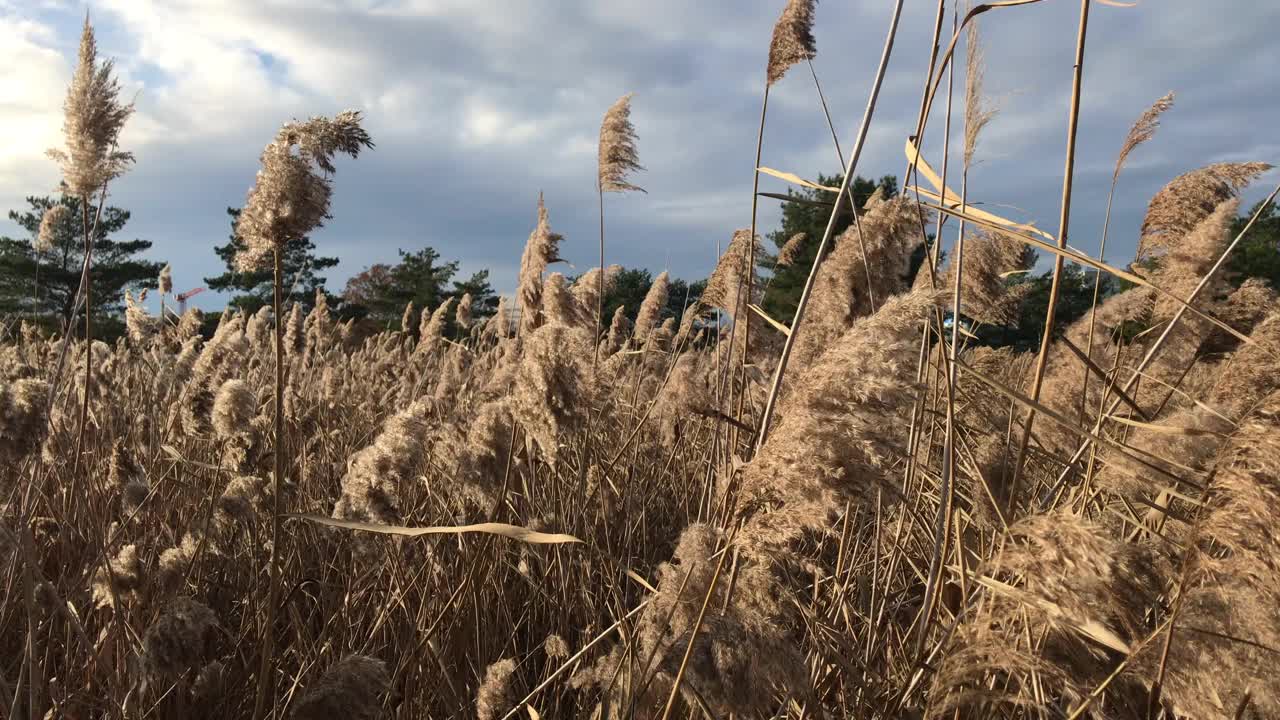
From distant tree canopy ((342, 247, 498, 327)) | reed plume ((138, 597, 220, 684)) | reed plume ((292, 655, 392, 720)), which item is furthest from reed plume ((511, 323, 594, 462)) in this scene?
distant tree canopy ((342, 247, 498, 327))

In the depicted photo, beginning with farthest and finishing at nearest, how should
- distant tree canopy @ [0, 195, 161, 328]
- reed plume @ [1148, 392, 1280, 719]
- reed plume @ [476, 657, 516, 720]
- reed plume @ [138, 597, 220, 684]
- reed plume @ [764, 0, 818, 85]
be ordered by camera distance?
distant tree canopy @ [0, 195, 161, 328] → reed plume @ [764, 0, 818, 85] → reed plume @ [476, 657, 516, 720] → reed plume @ [138, 597, 220, 684] → reed plume @ [1148, 392, 1280, 719]

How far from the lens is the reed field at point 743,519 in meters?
1.23

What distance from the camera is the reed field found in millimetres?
1226

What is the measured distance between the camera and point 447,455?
2.22 m

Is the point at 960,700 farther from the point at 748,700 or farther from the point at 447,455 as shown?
the point at 447,455

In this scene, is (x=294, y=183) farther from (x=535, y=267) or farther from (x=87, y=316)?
(x=535, y=267)

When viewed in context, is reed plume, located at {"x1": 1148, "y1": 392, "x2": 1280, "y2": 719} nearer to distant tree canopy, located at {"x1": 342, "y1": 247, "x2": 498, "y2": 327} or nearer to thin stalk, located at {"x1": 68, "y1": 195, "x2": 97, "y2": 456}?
thin stalk, located at {"x1": 68, "y1": 195, "x2": 97, "y2": 456}

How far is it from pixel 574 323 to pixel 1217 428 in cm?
194

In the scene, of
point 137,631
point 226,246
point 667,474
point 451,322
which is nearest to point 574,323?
point 667,474

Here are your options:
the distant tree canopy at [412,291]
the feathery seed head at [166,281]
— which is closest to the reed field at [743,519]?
the feathery seed head at [166,281]

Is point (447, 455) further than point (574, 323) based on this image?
No

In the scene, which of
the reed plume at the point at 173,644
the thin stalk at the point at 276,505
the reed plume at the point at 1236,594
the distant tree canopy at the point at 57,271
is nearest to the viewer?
the reed plume at the point at 1236,594

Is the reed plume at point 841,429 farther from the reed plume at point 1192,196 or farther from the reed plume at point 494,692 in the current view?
the reed plume at point 1192,196

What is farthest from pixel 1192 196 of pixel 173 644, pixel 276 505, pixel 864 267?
pixel 173 644
